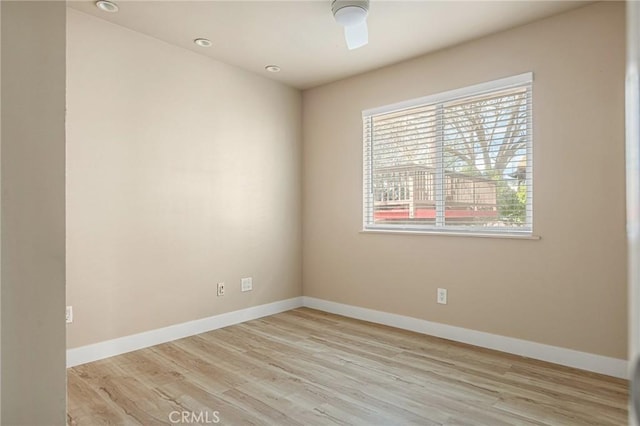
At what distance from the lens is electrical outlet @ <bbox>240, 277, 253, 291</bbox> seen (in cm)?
375

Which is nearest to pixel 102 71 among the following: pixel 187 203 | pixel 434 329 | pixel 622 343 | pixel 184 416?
pixel 187 203

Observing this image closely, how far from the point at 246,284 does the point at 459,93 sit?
2.62m

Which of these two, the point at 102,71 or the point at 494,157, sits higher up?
the point at 102,71

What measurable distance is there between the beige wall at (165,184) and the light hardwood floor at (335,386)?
1.48ft

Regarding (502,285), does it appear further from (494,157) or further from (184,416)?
(184,416)

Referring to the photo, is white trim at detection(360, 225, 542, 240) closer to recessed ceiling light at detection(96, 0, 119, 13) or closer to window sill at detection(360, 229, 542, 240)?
window sill at detection(360, 229, 542, 240)

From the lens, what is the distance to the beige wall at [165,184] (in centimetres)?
271

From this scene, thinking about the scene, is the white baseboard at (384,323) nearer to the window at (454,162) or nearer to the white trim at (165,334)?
the white trim at (165,334)

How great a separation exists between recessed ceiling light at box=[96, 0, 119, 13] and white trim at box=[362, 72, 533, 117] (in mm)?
2250

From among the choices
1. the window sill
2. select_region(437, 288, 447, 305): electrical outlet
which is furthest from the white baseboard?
the window sill

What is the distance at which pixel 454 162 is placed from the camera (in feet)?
10.7

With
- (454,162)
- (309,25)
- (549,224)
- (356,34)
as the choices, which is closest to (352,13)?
(356,34)

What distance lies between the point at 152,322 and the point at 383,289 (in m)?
2.05

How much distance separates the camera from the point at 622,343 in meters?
2.43
